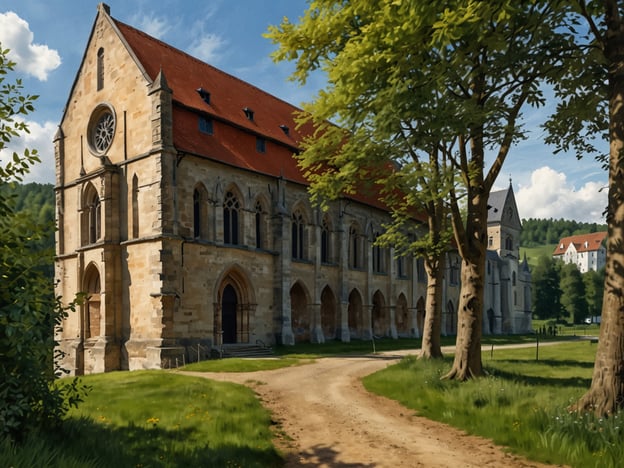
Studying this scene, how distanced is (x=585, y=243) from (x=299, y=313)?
14821 cm

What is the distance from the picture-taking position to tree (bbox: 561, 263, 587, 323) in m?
94.7

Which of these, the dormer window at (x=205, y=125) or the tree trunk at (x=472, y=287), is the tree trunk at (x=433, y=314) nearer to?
the tree trunk at (x=472, y=287)

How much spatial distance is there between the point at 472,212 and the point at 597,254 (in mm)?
159356

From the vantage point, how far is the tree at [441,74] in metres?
9.53

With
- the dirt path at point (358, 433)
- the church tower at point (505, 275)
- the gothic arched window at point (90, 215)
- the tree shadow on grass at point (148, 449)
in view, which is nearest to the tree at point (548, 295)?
the church tower at point (505, 275)

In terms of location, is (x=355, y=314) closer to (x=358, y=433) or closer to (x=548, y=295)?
(x=358, y=433)

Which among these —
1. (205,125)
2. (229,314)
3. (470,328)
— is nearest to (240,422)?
(470,328)

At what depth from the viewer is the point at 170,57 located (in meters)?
28.6

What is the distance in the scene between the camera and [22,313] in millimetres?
6055

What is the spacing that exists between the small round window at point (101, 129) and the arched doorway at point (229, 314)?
10254 millimetres

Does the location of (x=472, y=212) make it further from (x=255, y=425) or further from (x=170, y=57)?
(x=170, y=57)

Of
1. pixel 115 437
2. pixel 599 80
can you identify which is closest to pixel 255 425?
pixel 115 437

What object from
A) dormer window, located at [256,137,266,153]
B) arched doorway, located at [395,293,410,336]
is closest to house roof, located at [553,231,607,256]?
arched doorway, located at [395,293,410,336]

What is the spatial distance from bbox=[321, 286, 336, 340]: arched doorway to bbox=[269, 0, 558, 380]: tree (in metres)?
19.5
